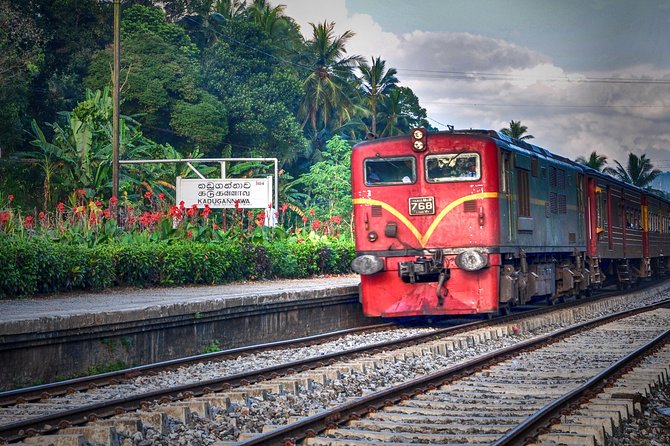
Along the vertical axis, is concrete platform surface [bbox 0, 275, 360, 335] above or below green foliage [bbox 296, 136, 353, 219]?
below

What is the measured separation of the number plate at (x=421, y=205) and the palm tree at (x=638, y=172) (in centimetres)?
6683

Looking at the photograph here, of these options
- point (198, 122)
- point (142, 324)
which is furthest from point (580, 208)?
point (198, 122)

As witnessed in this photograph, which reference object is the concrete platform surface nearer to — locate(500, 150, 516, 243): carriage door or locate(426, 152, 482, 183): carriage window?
locate(426, 152, 482, 183): carriage window

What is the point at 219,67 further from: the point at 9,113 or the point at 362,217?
the point at 362,217

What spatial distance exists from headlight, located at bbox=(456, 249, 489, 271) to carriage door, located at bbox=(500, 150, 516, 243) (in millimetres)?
961

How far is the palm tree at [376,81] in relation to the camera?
62.4 meters

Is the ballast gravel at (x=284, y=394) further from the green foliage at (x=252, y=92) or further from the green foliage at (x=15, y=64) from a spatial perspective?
the green foliage at (x=252, y=92)

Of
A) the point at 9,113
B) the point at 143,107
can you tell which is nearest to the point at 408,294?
the point at 9,113

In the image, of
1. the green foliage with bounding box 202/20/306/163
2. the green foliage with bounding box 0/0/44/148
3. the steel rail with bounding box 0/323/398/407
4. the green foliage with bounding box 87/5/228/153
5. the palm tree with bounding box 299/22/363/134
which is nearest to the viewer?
the steel rail with bounding box 0/323/398/407

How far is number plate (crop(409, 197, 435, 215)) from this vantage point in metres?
15.0

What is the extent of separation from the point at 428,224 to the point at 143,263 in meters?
5.17

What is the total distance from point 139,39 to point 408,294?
33834mm

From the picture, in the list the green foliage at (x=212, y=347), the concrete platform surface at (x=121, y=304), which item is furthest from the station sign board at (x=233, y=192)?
the green foliage at (x=212, y=347)

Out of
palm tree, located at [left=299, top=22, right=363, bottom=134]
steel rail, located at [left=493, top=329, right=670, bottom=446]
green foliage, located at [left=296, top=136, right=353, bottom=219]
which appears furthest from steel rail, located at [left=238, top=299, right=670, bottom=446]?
palm tree, located at [left=299, top=22, right=363, bottom=134]
